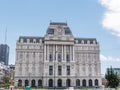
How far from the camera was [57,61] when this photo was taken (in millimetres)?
130250

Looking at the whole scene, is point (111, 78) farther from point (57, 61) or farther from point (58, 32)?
point (58, 32)

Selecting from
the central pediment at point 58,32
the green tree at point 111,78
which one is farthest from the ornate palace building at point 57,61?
the green tree at point 111,78

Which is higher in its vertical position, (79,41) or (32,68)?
(79,41)

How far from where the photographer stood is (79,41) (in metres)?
138

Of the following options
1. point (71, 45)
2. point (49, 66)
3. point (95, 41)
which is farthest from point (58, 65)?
point (95, 41)

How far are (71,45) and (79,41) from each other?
731 centimetres

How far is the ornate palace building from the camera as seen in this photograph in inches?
5069

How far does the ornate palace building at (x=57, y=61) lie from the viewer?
422 ft

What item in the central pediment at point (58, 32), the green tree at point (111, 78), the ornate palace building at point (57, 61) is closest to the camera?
the green tree at point (111, 78)

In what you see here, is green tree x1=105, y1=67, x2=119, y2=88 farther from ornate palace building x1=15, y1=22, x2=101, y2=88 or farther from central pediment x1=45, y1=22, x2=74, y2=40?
central pediment x1=45, y1=22, x2=74, y2=40

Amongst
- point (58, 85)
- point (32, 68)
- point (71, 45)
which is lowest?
point (58, 85)

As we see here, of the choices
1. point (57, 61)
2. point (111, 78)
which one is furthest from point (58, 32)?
point (111, 78)

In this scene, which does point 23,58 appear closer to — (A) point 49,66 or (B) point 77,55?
(A) point 49,66

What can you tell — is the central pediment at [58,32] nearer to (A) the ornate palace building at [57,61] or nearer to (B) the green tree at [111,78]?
(A) the ornate palace building at [57,61]
